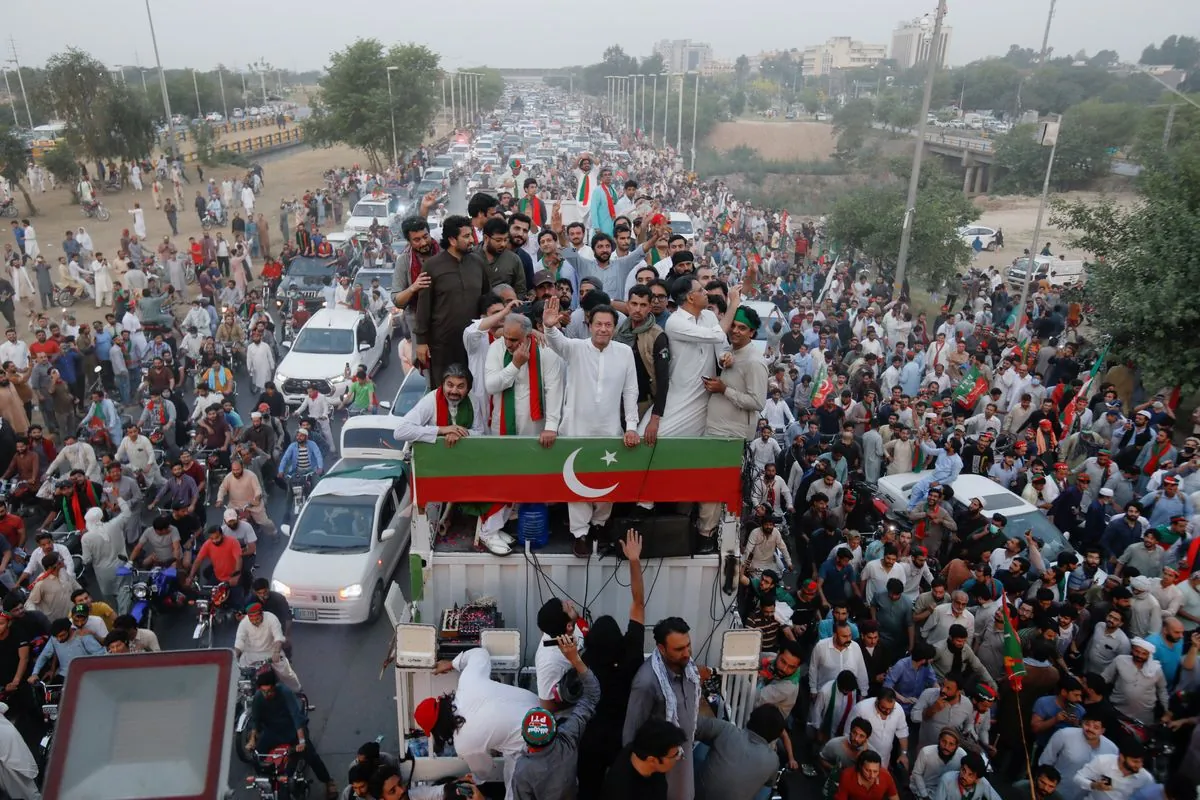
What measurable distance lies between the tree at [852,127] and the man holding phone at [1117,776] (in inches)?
2811

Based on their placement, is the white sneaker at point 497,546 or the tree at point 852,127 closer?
the white sneaker at point 497,546

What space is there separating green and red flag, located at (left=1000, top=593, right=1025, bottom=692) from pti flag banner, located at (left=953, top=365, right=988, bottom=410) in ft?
19.4

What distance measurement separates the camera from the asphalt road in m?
7.34

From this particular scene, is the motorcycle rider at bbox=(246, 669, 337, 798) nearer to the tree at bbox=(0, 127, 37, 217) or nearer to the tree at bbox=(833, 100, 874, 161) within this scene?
the tree at bbox=(0, 127, 37, 217)

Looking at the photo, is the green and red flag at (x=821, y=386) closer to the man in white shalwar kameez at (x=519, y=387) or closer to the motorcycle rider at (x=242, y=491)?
the man in white shalwar kameez at (x=519, y=387)

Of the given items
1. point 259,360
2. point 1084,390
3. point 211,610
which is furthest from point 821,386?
point 259,360

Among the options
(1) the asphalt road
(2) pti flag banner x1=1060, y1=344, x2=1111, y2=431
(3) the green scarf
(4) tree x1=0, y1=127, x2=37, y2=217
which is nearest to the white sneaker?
(3) the green scarf

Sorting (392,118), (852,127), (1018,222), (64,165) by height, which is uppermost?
(392,118)

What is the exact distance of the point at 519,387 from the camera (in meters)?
5.79

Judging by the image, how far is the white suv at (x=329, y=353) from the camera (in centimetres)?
1432

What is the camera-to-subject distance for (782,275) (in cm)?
2214

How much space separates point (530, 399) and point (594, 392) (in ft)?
1.49

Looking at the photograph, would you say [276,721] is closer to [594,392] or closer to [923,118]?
[594,392]

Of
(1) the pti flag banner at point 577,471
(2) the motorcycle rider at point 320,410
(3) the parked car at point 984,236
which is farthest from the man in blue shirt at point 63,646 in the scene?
(3) the parked car at point 984,236
